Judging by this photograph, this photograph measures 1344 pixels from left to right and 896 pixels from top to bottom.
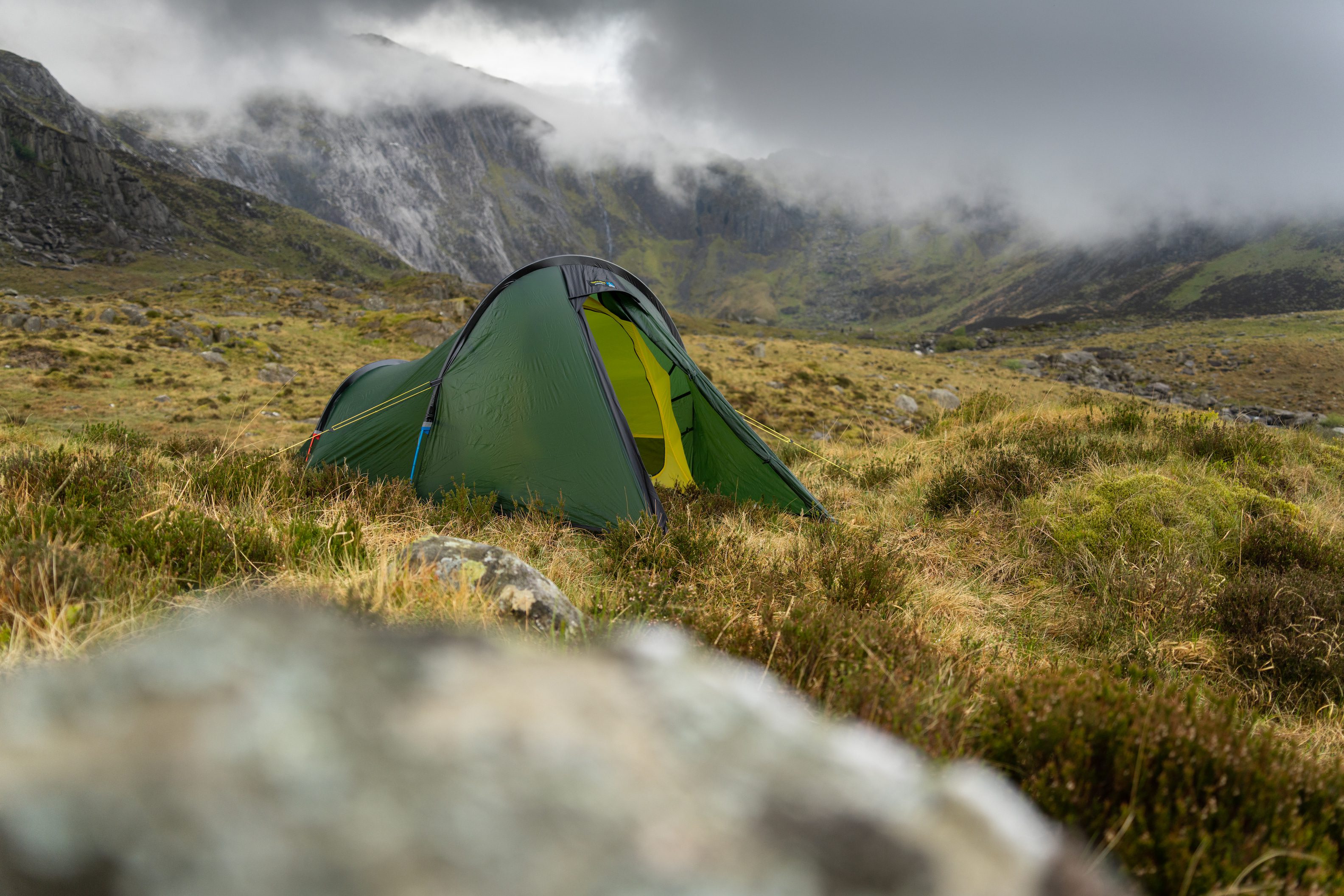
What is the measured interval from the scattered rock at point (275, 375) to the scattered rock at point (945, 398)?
68.9 feet

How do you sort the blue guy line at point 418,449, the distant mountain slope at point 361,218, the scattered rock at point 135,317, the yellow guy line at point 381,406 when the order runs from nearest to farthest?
the blue guy line at point 418,449 < the yellow guy line at point 381,406 < the scattered rock at point 135,317 < the distant mountain slope at point 361,218

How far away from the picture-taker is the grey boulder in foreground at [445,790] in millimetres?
982

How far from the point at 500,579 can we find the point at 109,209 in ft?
369

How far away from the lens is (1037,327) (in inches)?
2837

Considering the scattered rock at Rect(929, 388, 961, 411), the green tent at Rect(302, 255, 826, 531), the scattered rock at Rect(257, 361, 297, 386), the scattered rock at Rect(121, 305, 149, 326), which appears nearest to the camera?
the green tent at Rect(302, 255, 826, 531)

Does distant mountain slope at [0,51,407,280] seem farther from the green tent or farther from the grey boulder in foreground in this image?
the grey boulder in foreground

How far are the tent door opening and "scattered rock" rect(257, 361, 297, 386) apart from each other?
45.0 feet

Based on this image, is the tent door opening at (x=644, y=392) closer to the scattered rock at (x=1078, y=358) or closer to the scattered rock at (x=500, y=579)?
the scattered rock at (x=500, y=579)

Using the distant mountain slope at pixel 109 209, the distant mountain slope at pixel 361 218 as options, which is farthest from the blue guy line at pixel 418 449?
the distant mountain slope at pixel 361 218

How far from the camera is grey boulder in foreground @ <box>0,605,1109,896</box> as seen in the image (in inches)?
38.7

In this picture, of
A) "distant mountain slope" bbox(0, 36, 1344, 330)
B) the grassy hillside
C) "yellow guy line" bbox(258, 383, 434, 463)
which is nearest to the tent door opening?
the grassy hillside

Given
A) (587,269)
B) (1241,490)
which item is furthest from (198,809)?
(1241,490)

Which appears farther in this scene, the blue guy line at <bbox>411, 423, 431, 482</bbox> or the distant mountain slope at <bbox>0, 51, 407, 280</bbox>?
the distant mountain slope at <bbox>0, 51, 407, 280</bbox>

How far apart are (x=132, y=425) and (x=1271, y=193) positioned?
265062 millimetres
